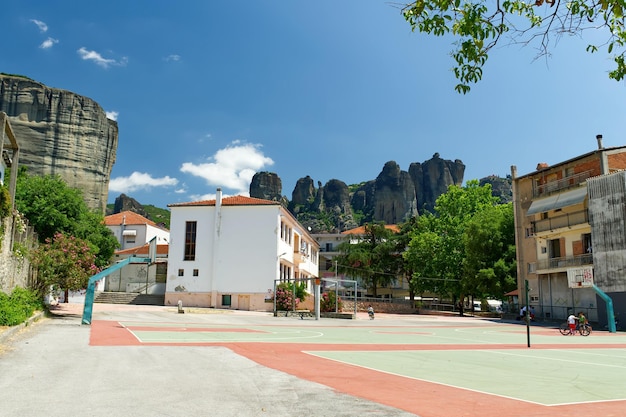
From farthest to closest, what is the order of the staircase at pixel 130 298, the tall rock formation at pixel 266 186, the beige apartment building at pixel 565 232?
the tall rock formation at pixel 266 186 → the staircase at pixel 130 298 → the beige apartment building at pixel 565 232

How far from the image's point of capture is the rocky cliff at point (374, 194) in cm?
15725

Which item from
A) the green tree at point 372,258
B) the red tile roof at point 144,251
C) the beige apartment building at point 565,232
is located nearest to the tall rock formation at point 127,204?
the red tile roof at point 144,251

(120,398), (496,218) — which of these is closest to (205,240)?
(496,218)

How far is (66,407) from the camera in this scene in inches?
263

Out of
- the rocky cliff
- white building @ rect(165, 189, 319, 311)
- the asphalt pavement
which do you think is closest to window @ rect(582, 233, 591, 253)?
white building @ rect(165, 189, 319, 311)

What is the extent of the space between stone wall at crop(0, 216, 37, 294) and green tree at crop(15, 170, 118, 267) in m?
9.39

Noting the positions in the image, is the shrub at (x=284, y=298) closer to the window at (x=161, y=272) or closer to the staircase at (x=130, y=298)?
the staircase at (x=130, y=298)

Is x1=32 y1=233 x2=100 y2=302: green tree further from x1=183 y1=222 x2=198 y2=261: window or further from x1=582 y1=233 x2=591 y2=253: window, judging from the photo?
x1=582 y1=233 x2=591 y2=253: window

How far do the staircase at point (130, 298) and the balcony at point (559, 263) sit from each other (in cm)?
3541

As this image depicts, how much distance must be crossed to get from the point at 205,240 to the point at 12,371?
42211 mm

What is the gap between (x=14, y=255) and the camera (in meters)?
25.2

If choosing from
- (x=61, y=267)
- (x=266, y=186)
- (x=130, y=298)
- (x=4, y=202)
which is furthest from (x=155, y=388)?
(x=266, y=186)

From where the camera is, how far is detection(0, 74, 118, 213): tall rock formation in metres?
103

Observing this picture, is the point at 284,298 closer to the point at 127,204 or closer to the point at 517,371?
the point at 517,371
